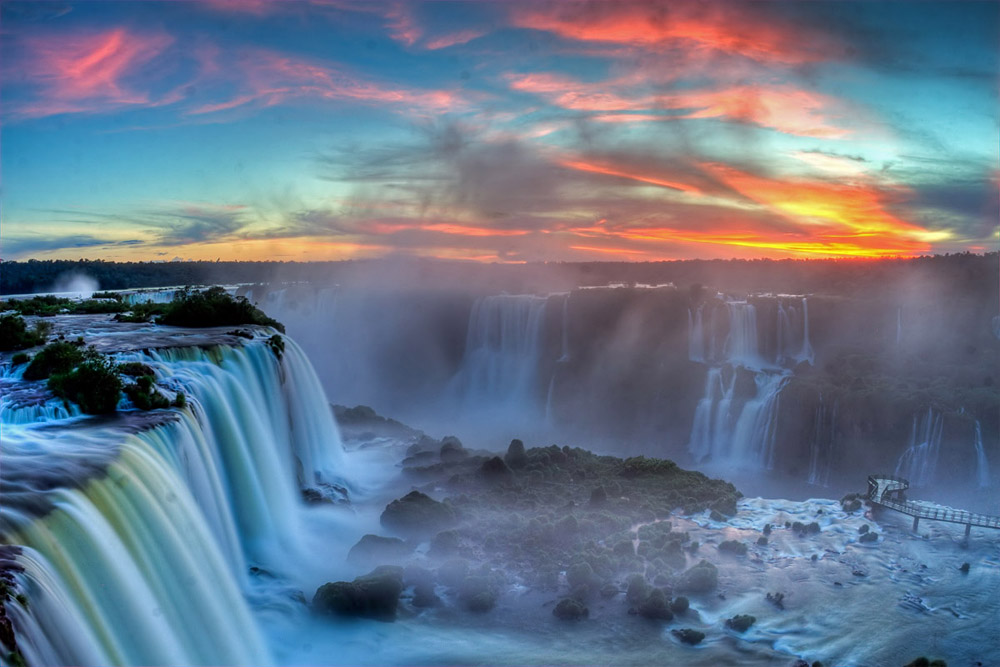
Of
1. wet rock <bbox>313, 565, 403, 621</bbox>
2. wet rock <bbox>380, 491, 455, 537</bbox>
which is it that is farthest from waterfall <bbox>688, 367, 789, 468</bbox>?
wet rock <bbox>313, 565, 403, 621</bbox>

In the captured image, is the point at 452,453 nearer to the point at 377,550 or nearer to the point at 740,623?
the point at 377,550

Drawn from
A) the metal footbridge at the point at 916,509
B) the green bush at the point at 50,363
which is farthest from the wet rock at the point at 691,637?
the green bush at the point at 50,363

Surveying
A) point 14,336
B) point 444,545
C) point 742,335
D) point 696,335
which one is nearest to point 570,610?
point 444,545

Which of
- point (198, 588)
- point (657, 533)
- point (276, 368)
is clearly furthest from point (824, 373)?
point (198, 588)

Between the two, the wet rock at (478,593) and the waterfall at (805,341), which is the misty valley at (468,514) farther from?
the waterfall at (805,341)

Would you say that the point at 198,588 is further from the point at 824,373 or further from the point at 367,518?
the point at 824,373

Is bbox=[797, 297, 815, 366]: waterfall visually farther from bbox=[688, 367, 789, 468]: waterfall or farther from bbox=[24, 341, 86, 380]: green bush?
bbox=[24, 341, 86, 380]: green bush

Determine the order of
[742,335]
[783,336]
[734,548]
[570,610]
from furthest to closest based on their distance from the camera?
[742,335], [783,336], [734,548], [570,610]

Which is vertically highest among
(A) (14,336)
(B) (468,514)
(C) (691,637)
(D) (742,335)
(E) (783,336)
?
(E) (783,336)
